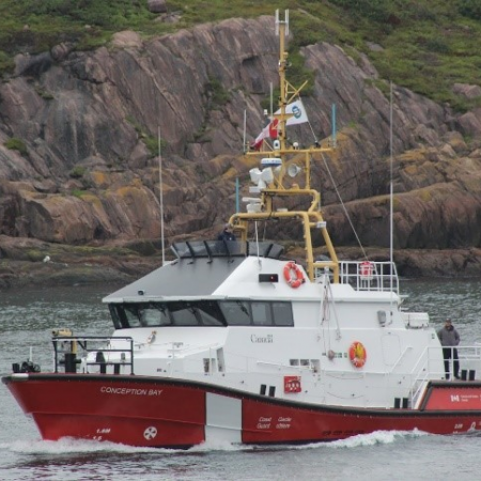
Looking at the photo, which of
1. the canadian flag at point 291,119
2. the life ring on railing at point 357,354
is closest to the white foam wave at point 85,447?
the life ring on railing at point 357,354

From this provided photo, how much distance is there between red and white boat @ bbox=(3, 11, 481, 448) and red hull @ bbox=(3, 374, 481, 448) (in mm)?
18

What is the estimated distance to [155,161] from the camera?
8781cm

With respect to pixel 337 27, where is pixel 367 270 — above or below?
below

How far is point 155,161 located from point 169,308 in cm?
6088

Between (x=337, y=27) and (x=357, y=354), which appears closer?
(x=357, y=354)

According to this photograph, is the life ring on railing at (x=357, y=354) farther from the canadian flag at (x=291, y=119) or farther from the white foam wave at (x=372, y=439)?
the canadian flag at (x=291, y=119)

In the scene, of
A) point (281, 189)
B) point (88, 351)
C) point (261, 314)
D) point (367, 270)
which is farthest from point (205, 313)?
point (367, 270)

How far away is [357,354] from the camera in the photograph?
2802 centimetres

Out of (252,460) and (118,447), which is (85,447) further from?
(252,460)

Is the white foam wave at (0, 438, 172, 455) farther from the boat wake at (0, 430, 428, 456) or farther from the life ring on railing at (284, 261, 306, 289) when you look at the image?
the life ring on railing at (284, 261, 306, 289)

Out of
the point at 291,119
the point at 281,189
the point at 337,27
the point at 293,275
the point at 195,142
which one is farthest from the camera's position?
the point at 337,27

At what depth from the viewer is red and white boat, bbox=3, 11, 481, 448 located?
26.0 meters

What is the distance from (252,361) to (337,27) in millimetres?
83170

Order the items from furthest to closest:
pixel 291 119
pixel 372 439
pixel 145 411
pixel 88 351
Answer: pixel 291 119, pixel 372 439, pixel 88 351, pixel 145 411
